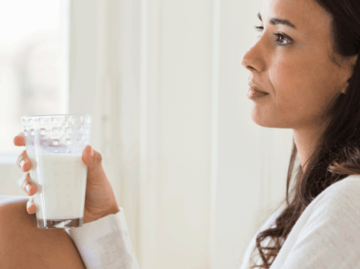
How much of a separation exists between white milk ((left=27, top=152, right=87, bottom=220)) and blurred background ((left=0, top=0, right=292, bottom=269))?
1.03 meters

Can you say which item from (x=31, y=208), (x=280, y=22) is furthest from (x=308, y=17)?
(x=31, y=208)

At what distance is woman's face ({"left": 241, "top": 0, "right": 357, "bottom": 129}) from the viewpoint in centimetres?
83

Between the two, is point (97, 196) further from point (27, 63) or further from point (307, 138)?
point (27, 63)

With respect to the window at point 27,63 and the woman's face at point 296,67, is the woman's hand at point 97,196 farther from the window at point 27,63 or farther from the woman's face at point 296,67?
the window at point 27,63

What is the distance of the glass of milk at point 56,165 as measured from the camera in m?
0.69

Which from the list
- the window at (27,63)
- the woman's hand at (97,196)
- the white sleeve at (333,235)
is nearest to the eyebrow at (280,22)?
the white sleeve at (333,235)

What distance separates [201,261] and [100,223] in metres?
1.09

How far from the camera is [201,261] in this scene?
1.85 meters

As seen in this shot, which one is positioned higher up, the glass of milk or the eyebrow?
the eyebrow

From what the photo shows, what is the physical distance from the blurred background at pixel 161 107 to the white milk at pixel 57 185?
40.7 inches

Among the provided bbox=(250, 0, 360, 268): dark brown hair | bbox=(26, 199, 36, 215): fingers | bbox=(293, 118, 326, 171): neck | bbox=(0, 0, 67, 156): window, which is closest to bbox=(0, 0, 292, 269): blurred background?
bbox=(0, 0, 67, 156): window

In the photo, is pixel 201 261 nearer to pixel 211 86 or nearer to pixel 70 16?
pixel 211 86

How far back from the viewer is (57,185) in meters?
0.69

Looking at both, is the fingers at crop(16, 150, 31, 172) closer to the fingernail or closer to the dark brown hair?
the fingernail
